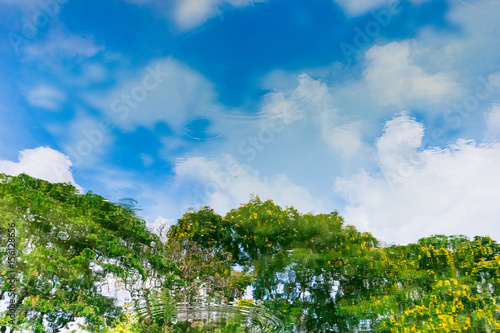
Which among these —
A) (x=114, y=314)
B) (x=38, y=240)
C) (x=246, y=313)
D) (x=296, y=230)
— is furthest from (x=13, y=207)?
(x=296, y=230)

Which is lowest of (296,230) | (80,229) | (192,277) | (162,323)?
(162,323)

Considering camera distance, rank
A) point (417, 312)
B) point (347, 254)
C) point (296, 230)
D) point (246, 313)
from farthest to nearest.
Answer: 1. point (296, 230)
2. point (347, 254)
3. point (246, 313)
4. point (417, 312)

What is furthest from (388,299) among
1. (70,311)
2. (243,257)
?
(70,311)

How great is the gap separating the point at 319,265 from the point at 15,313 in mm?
10492

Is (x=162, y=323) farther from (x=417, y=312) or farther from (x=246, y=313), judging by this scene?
(x=417, y=312)

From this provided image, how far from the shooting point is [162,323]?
11.9 metres

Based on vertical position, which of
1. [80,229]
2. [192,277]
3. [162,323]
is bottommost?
[162,323]

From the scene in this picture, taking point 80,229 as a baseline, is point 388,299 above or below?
below

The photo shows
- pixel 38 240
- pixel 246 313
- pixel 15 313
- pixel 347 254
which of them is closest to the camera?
pixel 15 313

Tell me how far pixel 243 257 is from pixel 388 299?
608 centimetres

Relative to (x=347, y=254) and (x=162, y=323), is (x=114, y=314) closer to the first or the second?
(x=162, y=323)

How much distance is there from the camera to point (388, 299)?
12.7m

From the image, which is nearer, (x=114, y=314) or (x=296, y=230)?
(x=114, y=314)

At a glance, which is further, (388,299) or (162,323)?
(388,299)
